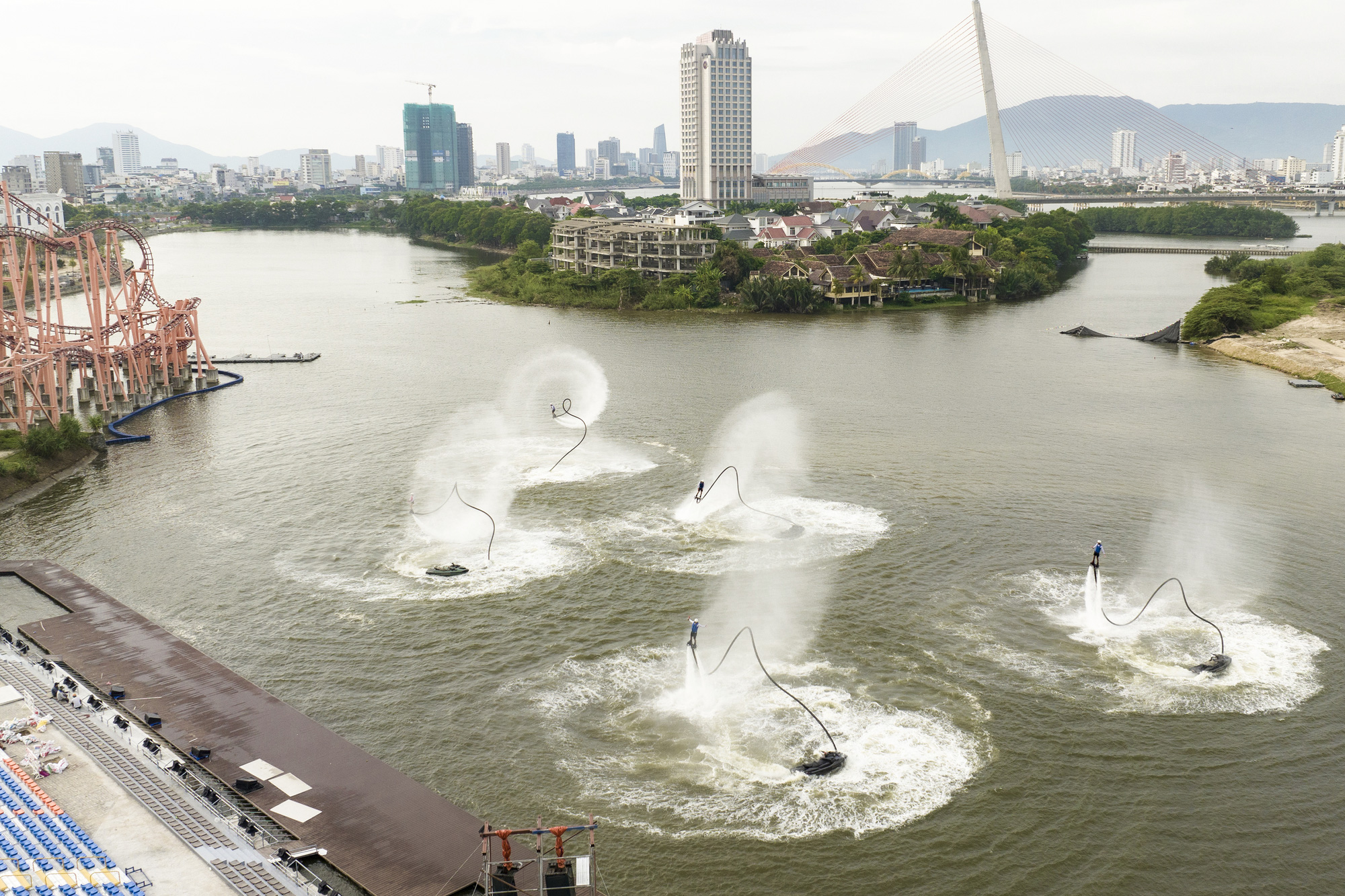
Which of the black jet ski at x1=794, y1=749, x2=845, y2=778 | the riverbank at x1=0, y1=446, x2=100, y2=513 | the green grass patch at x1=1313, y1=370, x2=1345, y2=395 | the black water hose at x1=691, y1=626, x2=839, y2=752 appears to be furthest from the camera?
the green grass patch at x1=1313, y1=370, x2=1345, y2=395

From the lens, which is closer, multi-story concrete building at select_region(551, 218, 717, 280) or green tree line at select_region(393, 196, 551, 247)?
multi-story concrete building at select_region(551, 218, 717, 280)

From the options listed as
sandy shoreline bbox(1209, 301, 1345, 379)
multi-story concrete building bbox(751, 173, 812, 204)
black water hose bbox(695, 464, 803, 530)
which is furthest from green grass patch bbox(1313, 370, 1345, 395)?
multi-story concrete building bbox(751, 173, 812, 204)

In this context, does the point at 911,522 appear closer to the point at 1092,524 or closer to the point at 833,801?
the point at 1092,524

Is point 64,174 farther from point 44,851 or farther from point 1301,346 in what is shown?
point 44,851

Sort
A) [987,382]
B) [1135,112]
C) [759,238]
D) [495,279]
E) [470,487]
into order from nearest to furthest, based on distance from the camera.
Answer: [470,487] < [987,382] < [495,279] < [759,238] < [1135,112]

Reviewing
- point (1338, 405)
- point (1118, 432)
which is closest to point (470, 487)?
point (1118, 432)

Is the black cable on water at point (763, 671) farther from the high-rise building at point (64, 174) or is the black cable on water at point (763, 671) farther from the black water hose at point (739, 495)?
the high-rise building at point (64, 174)

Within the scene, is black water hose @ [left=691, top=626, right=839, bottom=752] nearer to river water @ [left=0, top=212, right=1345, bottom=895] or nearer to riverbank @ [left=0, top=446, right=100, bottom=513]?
river water @ [left=0, top=212, right=1345, bottom=895]
